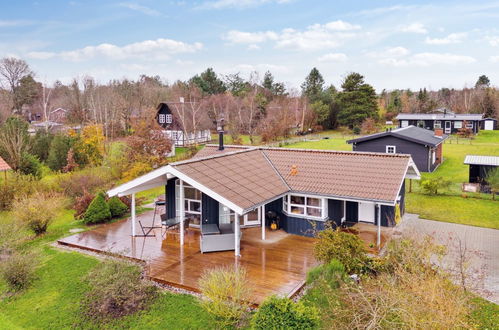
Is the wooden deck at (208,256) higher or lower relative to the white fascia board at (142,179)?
lower

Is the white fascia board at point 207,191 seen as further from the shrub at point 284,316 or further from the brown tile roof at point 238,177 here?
the shrub at point 284,316

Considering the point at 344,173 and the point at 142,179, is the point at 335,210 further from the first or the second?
the point at 142,179

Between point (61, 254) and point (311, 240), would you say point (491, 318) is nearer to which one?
point (311, 240)

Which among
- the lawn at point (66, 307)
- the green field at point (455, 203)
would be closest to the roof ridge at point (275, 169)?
the lawn at point (66, 307)

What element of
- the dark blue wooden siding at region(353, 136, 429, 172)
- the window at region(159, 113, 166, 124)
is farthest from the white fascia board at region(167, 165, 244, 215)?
the window at region(159, 113, 166, 124)

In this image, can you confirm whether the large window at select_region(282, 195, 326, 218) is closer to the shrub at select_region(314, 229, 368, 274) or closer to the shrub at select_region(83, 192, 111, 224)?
the shrub at select_region(314, 229, 368, 274)

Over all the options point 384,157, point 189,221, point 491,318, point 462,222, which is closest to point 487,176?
point 462,222
